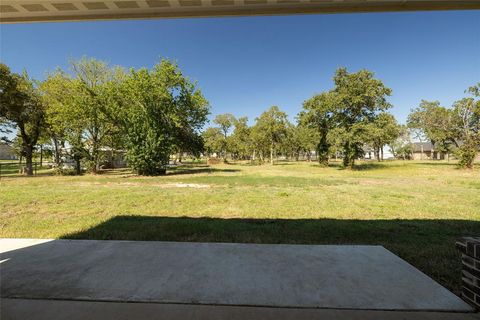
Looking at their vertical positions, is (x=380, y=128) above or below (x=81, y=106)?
below

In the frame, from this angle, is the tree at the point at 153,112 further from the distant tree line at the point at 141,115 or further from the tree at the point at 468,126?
the tree at the point at 468,126

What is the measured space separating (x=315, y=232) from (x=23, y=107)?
28.1m

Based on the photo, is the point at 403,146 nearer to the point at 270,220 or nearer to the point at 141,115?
the point at 141,115

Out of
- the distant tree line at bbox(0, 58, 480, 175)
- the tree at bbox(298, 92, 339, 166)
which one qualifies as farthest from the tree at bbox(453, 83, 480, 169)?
the tree at bbox(298, 92, 339, 166)

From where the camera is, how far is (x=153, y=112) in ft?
75.9

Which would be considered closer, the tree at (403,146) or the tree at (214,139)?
the tree at (214,139)

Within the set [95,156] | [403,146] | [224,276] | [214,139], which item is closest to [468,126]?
[224,276]

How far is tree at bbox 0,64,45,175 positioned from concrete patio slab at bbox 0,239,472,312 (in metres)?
24.0

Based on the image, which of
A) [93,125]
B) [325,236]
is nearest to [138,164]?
[93,125]

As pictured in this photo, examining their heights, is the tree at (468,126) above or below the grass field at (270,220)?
above

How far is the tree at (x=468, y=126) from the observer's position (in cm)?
2609

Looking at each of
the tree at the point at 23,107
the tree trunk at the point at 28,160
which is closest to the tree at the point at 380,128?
the tree at the point at 23,107

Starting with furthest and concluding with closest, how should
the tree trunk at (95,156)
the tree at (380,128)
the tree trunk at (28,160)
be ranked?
the tree at (380,128) → the tree trunk at (95,156) → the tree trunk at (28,160)

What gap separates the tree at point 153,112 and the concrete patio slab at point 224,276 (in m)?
17.9
